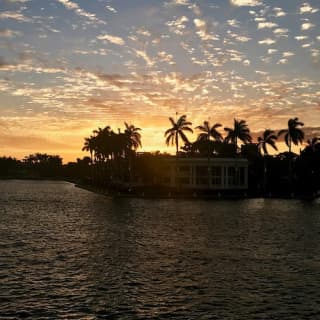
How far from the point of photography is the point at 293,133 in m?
115

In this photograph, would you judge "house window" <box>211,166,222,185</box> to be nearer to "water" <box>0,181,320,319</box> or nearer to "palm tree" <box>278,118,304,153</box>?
"palm tree" <box>278,118,304,153</box>

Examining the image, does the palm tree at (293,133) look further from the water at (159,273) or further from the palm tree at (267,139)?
the water at (159,273)

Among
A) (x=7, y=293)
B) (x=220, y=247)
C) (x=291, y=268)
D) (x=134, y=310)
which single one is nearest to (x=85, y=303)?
(x=134, y=310)

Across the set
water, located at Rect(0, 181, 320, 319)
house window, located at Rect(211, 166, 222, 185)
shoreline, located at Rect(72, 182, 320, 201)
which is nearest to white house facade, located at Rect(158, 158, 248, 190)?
house window, located at Rect(211, 166, 222, 185)

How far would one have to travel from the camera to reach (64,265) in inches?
994

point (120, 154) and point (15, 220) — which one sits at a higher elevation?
point (120, 154)

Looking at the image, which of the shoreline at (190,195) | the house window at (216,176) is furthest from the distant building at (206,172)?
the shoreline at (190,195)

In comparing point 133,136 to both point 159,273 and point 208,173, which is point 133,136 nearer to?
point 208,173

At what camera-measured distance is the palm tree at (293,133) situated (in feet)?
376

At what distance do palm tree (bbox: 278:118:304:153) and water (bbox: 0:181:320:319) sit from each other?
7511cm

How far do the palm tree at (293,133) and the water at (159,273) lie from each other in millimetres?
75108

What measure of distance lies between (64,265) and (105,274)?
3.05m

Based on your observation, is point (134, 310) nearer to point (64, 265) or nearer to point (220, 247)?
point (64, 265)

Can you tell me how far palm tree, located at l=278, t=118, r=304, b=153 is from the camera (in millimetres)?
114625
